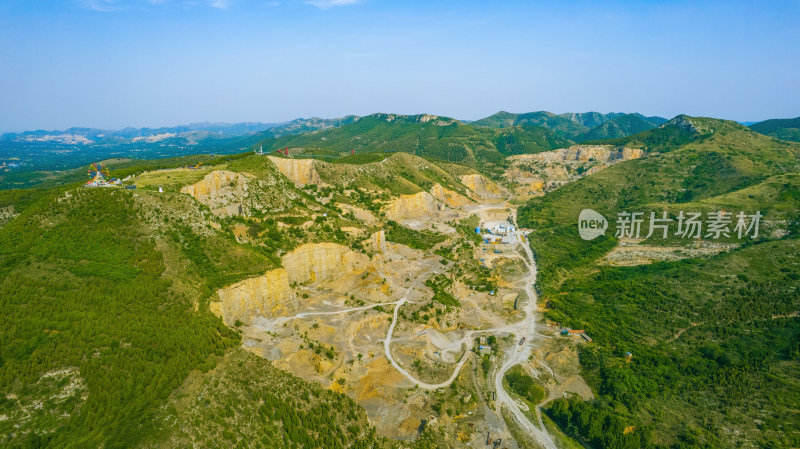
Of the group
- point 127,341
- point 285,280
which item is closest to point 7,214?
point 285,280

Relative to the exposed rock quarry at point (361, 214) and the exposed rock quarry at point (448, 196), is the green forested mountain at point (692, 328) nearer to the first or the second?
Result: the exposed rock quarry at point (448, 196)

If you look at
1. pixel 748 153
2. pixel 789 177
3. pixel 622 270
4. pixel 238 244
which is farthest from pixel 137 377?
pixel 748 153

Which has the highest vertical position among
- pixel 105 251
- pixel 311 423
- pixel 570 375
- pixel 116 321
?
pixel 105 251

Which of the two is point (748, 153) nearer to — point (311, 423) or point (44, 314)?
point (311, 423)

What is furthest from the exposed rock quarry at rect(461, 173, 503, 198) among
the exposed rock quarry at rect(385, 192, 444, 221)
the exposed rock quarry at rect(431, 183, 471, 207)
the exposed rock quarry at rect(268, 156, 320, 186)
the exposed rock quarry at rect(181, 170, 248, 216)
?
the exposed rock quarry at rect(181, 170, 248, 216)

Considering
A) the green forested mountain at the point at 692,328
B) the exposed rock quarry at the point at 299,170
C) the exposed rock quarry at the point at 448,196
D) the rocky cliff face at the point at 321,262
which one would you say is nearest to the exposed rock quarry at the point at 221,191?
the rocky cliff face at the point at 321,262

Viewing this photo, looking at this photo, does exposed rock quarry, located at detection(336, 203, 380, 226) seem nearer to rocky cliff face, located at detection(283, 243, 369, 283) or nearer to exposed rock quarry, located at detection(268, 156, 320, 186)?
exposed rock quarry, located at detection(268, 156, 320, 186)
